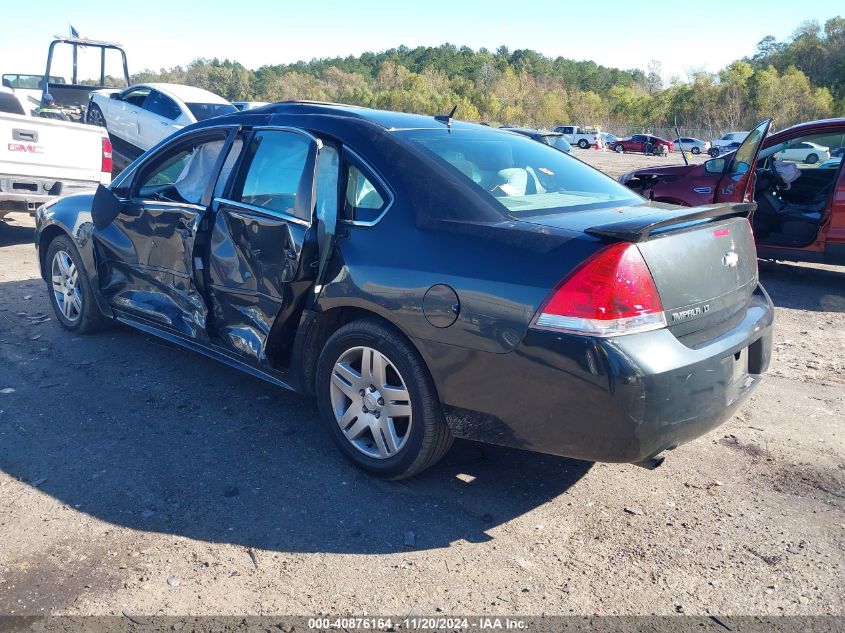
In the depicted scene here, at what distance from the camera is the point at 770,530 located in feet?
10.4

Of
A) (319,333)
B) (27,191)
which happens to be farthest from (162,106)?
(319,333)

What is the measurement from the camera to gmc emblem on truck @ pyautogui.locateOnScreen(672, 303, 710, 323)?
2.96 m

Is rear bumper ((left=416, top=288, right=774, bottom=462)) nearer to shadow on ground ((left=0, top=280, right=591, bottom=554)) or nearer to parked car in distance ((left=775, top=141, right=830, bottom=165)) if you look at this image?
shadow on ground ((left=0, top=280, right=591, bottom=554))

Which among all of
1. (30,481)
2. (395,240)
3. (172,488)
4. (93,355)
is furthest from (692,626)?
(93,355)

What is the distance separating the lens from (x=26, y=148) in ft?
28.8

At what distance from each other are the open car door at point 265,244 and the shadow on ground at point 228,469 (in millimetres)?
515

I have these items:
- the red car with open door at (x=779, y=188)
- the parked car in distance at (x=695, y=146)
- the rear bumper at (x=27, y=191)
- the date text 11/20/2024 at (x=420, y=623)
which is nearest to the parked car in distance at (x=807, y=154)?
the red car with open door at (x=779, y=188)

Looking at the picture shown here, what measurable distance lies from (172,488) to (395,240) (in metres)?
1.58

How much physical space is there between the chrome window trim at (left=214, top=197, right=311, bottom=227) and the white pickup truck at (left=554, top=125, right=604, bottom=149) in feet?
202

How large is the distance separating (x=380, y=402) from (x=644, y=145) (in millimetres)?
58268

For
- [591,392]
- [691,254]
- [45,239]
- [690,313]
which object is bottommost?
[591,392]

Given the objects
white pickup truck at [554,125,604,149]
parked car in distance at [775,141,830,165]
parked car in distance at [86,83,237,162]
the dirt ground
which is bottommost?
the dirt ground

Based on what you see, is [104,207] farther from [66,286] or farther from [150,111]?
A: [150,111]

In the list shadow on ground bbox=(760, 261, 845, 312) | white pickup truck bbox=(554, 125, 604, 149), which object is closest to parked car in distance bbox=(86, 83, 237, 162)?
shadow on ground bbox=(760, 261, 845, 312)
